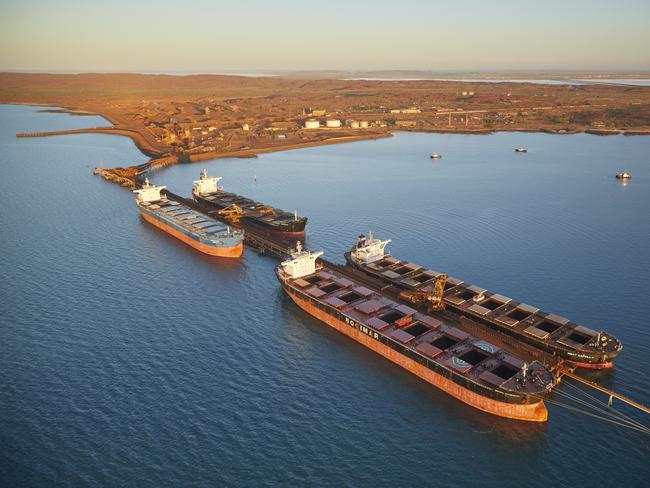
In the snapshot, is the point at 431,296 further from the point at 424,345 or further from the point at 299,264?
the point at 299,264

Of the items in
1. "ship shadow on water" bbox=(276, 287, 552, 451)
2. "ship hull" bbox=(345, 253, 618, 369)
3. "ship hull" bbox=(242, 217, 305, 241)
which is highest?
"ship hull" bbox=(242, 217, 305, 241)

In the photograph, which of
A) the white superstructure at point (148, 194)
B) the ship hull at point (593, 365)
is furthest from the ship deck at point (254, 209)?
→ the ship hull at point (593, 365)

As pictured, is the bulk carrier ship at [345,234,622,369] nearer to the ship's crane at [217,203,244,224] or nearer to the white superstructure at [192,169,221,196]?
the ship's crane at [217,203,244,224]

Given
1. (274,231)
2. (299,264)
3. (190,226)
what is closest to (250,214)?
(274,231)

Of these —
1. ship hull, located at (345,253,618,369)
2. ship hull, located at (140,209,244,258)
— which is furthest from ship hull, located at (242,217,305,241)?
ship hull, located at (345,253,618,369)

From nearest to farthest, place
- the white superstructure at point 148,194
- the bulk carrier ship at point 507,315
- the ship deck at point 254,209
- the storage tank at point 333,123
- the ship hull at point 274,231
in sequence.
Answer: the bulk carrier ship at point 507,315
the ship hull at point 274,231
the ship deck at point 254,209
the white superstructure at point 148,194
the storage tank at point 333,123

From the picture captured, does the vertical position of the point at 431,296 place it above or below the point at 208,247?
below

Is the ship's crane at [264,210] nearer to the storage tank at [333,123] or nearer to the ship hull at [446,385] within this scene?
the ship hull at [446,385]
